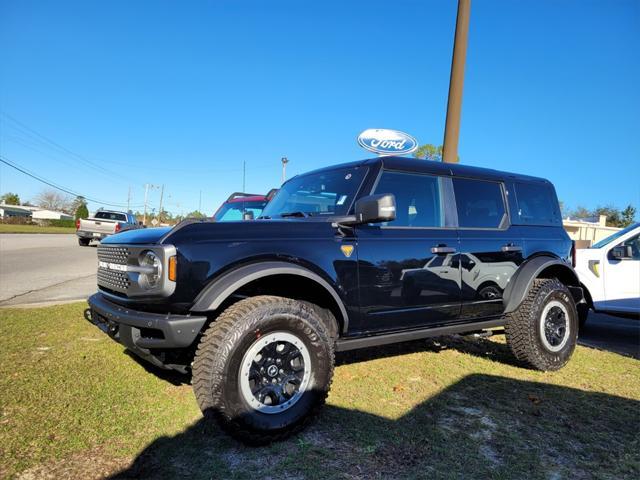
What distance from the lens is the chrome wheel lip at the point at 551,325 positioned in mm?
4473

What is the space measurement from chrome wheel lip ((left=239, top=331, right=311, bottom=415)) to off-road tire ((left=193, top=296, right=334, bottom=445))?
21 mm

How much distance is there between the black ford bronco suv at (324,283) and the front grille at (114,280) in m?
0.02

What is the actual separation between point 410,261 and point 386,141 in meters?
5.08

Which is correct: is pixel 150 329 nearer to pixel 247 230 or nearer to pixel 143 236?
pixel 143 236

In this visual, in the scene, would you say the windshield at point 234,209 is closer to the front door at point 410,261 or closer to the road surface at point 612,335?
the front door at point 410,261

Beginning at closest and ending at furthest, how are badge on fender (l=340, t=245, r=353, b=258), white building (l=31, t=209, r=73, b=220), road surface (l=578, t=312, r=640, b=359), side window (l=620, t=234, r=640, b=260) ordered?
badge on fender (l=340, t=245, r=353, b=258) → road surface (l=578, t=312, r=640, b=359) → side window (l=620, t=234, r=640, b=260) → white building (l=31, t=209, r=73, b=220)

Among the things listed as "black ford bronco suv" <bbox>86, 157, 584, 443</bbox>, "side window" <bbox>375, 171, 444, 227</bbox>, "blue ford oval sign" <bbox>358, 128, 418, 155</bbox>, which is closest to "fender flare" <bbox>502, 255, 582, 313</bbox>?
"black ford bronco suv" <bbox>86, 157, 584, 443</bbox>

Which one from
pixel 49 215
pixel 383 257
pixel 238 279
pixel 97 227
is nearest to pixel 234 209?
pixel 383 257

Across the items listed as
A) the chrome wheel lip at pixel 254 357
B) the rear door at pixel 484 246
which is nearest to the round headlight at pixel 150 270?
the chrome wheel lip at pixel 254 357

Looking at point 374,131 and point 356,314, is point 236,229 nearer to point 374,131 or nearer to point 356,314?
point 356,314

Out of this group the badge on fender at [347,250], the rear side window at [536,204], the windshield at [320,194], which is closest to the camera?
the badge on fender at [347,250]

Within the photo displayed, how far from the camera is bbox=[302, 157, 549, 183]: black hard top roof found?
377cm

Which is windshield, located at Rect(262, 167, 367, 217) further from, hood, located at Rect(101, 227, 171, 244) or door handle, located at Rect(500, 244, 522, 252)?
door handle, located at Rect(500, 244, 522, 252)

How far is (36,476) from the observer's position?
7.70 ft
